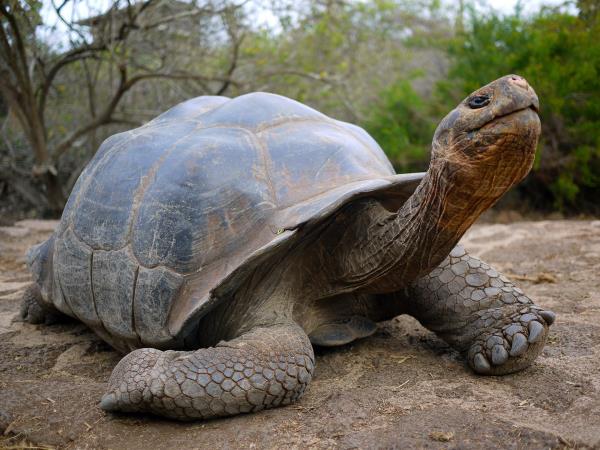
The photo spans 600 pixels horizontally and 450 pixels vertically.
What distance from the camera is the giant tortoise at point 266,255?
1792 millimetres

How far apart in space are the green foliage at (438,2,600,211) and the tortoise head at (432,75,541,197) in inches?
192

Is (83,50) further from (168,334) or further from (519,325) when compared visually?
(519,325)

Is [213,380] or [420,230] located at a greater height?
[420,230]

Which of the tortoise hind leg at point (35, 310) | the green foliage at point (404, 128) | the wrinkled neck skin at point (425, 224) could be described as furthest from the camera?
the green foliage at point (404, 128)

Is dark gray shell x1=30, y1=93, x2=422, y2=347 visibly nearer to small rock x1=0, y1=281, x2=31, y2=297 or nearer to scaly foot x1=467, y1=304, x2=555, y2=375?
scaly foot x1=467, y1=304, x2=555, y2=375

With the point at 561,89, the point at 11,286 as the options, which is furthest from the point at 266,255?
the point at 561,89

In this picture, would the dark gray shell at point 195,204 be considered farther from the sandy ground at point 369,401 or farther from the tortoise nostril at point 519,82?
the tortoise nostril at point 519,82

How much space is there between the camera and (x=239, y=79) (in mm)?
7184

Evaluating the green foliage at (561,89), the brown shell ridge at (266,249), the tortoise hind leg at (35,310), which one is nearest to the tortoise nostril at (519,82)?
the brown shell ridge at (266,249)

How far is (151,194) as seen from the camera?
2.19m

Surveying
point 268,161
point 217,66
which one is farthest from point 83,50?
point 268,161

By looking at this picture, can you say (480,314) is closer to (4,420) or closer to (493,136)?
(493,136)

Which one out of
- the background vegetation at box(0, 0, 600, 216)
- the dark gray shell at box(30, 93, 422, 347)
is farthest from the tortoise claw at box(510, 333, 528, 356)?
the background vegetation at box(0, 0, 600, 216)

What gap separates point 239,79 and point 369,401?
5.86 meters
